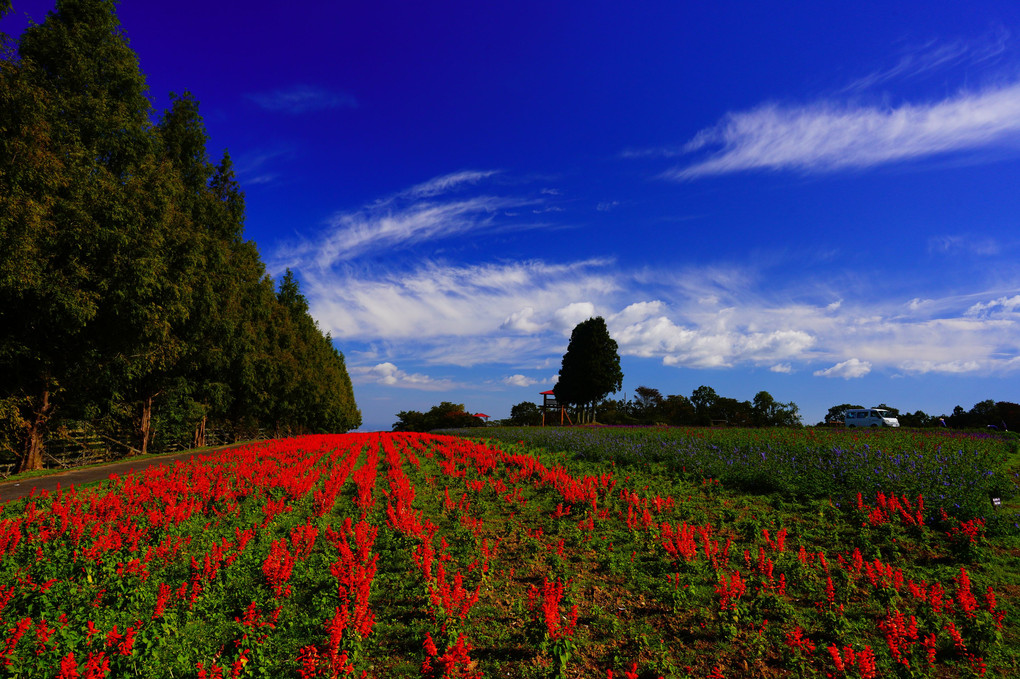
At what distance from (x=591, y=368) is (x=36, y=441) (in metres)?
42.0

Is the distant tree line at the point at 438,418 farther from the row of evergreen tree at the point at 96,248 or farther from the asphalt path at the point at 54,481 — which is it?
the asphalt path at the point at 54,481

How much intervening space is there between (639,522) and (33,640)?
783 cm

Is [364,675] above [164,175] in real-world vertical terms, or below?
below

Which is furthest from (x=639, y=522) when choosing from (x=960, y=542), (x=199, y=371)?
(x=199, y=371)

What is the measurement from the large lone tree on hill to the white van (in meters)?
20.7

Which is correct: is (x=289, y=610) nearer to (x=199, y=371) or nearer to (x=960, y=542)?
(x=960, y=542)

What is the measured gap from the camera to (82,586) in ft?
18.5

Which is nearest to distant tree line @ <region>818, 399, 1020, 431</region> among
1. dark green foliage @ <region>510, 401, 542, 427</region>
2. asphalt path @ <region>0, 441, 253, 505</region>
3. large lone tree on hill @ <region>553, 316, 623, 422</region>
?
large lone tree on hill @ <region>553, 316, 623, 422</region>

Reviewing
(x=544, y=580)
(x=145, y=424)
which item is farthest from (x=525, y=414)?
(x=544, y=580)

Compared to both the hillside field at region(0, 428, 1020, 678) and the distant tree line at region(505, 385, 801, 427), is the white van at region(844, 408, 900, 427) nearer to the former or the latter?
the distant tree line at region(505, 385, 801, 427)

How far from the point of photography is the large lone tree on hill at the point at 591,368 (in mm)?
49625

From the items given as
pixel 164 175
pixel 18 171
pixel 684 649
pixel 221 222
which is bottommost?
pixel 684 649

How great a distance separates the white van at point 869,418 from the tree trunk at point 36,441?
46844mm

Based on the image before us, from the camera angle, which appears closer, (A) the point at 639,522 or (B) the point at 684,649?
(B) the point at 684,649
